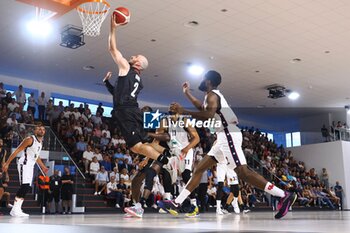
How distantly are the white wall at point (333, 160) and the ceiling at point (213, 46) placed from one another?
13.6 feet

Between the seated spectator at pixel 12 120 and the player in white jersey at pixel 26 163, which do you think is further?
the seated spectator at pixel 12 120

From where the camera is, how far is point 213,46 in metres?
14.5

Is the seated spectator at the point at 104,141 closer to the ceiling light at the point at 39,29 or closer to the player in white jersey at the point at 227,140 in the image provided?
the ceiling light at the point at 39,29

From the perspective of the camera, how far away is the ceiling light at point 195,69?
54.8 feet

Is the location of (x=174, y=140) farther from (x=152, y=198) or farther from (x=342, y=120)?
(x=342, y=120)

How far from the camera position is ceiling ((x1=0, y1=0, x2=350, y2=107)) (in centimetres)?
1178

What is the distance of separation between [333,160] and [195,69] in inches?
458

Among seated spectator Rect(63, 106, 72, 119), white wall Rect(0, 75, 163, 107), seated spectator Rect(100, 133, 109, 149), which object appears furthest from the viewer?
white wall Rect(0, 75, 163, 107)

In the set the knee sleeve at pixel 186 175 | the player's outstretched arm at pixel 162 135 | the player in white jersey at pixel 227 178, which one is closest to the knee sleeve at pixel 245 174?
the player's outstretched arm at pixel 162 135

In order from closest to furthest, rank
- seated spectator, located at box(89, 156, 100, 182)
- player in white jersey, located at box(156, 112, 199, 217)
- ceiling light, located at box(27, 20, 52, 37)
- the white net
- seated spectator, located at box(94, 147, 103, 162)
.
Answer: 1. player in white jersey, located at box(156, 112, 199, 217)
2. the white net
3. ceiling light, located at box(27, 20, 52, 37)
4. seated spectator, located at box(89, 156, 100, 182)
5. seated spectator, located at box(94, 147, 103, 162)

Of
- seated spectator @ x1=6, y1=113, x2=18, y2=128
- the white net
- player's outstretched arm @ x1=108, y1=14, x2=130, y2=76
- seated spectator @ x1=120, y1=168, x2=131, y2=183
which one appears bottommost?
seated spectator @ x1=120, y1=168, x2=131, y2=183

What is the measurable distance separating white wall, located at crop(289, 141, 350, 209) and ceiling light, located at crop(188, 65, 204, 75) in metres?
11.0

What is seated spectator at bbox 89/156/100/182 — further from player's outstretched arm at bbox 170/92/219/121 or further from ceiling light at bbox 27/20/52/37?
player's outstretched arm at bbox 170/92/219/121

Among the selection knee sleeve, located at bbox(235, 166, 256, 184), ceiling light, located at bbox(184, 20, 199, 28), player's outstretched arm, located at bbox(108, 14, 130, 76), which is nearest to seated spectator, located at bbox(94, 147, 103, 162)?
ceiling light, located at bbox(184, 20, 199, 28)
